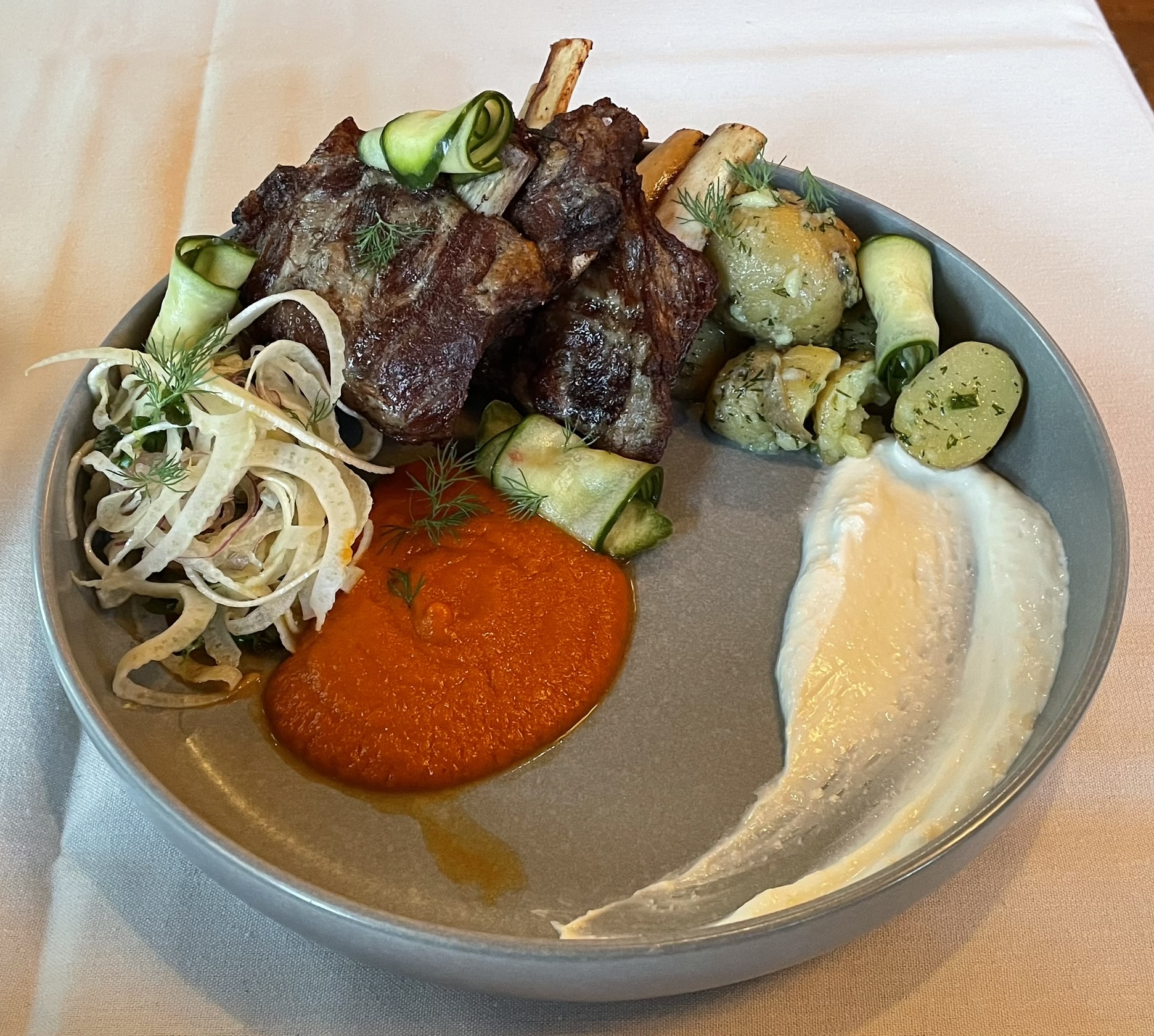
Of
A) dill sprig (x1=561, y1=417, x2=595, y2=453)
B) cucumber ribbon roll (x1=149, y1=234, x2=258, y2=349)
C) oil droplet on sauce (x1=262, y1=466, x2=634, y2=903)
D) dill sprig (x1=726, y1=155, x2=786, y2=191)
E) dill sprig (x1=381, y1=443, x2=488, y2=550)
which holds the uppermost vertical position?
dill sprig (x1=726, y1=155, x2=786, y2=191)

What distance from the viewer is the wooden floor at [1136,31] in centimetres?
395

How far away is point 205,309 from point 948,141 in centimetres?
254

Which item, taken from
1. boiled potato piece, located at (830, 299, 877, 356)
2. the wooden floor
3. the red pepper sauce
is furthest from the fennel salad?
the wooden floor

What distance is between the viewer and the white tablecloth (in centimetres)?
168

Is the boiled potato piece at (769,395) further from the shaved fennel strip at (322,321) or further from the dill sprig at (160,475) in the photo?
the dill sprig at (160,475)

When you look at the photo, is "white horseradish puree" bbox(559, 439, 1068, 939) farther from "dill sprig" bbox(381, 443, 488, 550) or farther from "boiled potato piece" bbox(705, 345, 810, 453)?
"dill sprig" bbox(381, 443, 488, 550)

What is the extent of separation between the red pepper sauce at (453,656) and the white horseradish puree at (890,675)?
374mm

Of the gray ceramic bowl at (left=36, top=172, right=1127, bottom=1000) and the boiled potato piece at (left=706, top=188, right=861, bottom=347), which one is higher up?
the boiled potato piece at (left=706, top=188, right=861, bottom=347)

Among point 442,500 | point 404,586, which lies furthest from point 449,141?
point 404,586

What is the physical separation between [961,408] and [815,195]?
0.63m

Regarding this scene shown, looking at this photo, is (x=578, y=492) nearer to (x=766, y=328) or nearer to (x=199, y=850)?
(x=766, y=328)

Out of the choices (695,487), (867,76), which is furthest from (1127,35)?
(695,487)

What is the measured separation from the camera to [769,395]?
2350 millimetres

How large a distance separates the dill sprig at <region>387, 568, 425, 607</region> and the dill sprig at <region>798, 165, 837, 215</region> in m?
1.29
